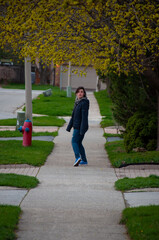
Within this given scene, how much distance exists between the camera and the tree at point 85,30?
356 inches

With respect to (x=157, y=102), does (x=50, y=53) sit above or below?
above

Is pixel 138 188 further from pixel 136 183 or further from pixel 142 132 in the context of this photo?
pixel 142 132

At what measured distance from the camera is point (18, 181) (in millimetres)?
8594

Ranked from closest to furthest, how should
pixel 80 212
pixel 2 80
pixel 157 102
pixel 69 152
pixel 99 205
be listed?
pixel 80 212, pixel 99 205, pixel 157 102, pixel 69 152, pixel 2 80

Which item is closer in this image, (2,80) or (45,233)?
(45,233)

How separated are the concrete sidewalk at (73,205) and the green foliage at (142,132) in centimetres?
109

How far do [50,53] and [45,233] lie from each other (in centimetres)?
566

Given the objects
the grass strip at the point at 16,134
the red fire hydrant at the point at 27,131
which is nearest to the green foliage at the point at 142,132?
the red fire hydrant at the point at 27,131

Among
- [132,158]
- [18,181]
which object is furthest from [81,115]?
[18,181]

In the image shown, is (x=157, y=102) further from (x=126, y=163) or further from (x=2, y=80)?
(x=2, y=80)

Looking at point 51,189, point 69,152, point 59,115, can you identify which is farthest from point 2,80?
point 51,189

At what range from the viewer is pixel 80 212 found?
669cm

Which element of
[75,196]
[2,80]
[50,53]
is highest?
[50,53]

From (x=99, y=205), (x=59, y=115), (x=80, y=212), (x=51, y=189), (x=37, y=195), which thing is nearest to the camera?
(x=80, y=212)
